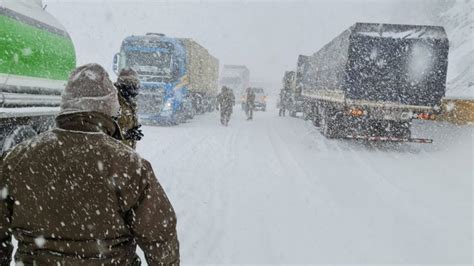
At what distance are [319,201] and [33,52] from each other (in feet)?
14.4

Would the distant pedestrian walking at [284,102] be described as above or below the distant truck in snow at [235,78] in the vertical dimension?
below

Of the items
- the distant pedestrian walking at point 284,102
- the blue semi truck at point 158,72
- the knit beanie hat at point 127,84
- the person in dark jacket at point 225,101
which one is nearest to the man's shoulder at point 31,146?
the knit beanie hat at point 127,84

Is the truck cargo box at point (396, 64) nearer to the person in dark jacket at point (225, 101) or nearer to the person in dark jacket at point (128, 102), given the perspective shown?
the person in dark jacket at point (225, 101)

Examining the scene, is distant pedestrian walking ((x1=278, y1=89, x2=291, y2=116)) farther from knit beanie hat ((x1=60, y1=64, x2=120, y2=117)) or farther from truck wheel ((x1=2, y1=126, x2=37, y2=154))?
knit beanie hat ((x1=60, y1=64, x2=120, y2=117))

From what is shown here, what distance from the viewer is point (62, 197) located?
1.79 metres

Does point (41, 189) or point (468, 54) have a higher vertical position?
point (468, 54)

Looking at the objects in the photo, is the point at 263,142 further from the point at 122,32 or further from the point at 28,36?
the point at 122,32

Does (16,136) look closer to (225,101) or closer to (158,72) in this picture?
(158,72)

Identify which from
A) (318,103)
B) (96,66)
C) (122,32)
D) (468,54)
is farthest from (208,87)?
(122,32)

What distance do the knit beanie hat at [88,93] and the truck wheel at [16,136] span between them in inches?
152

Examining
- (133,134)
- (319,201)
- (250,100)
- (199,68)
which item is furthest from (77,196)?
(199,68)

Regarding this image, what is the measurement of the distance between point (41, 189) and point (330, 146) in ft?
35.3

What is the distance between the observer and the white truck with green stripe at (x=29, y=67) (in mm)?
5082

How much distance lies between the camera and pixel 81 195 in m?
1.78
